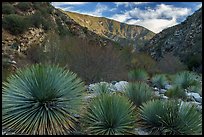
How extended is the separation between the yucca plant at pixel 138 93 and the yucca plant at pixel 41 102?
2052 millimetres

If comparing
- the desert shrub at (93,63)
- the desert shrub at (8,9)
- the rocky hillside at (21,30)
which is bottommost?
the desert shrub at (93,63)

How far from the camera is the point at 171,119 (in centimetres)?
657

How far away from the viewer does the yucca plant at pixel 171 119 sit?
6.49 meters

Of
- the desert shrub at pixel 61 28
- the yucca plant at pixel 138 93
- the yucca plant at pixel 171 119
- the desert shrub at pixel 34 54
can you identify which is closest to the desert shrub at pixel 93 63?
the desert shrub at pixel 34 54

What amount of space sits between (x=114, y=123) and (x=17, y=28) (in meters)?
35.3

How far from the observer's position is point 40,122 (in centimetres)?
600

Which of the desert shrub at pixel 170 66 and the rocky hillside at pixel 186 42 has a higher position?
the rocky hillside at pixel 186 42

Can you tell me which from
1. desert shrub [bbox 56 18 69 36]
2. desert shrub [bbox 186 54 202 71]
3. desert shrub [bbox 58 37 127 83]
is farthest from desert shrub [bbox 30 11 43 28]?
desert shrub [bbox 186 54 202 71]

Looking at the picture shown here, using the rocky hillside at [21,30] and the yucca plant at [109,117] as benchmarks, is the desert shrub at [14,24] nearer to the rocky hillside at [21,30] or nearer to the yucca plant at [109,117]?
the rocky hillside at [21,30]

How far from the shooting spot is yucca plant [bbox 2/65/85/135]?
19.9 feet

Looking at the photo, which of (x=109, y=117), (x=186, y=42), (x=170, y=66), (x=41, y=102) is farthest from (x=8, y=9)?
(x=186, y=42)

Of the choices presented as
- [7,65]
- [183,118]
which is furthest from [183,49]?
[183,118]

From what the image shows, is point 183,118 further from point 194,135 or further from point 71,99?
point 71,99

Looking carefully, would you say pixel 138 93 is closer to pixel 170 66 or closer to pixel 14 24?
pixel 14 24
